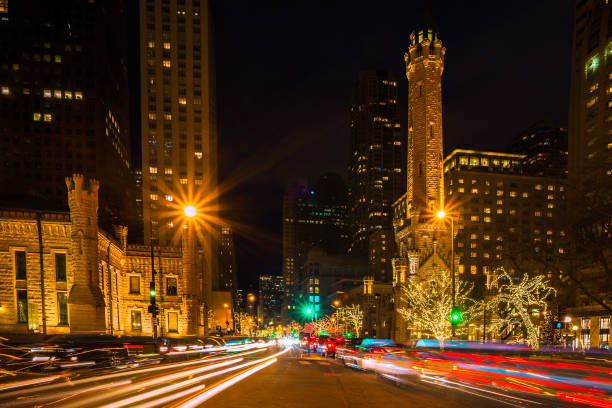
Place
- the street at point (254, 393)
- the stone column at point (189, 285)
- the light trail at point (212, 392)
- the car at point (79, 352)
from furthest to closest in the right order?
the stone column at point (189, 285) < the car at point (79, 352) < the street at point (254, 393) < the light trail at point (212, 392)

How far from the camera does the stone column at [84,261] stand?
38469 millimetres

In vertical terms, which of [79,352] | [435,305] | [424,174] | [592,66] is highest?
[592,66]

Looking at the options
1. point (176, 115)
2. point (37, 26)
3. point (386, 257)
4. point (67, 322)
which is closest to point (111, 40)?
point (37, 26)

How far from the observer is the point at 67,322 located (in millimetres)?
41656

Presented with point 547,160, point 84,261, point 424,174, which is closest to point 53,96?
point 84,261

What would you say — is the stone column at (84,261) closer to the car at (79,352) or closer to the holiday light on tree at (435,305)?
the car at (79,352)

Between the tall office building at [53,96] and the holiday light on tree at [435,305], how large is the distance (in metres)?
76.3

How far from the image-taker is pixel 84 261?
1555 inches

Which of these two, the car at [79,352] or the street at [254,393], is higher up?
the street at [254,393]

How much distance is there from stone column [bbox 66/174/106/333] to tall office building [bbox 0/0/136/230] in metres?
77.3

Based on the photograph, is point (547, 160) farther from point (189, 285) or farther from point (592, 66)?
point (189, 285)

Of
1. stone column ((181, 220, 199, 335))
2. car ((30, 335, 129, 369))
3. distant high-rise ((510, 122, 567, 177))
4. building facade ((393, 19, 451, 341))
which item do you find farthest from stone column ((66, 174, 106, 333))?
distant high-rise ((510, 122, 567, 177))

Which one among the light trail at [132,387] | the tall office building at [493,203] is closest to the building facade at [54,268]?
the light trail at [132,387]

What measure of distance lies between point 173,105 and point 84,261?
82.7 metres
